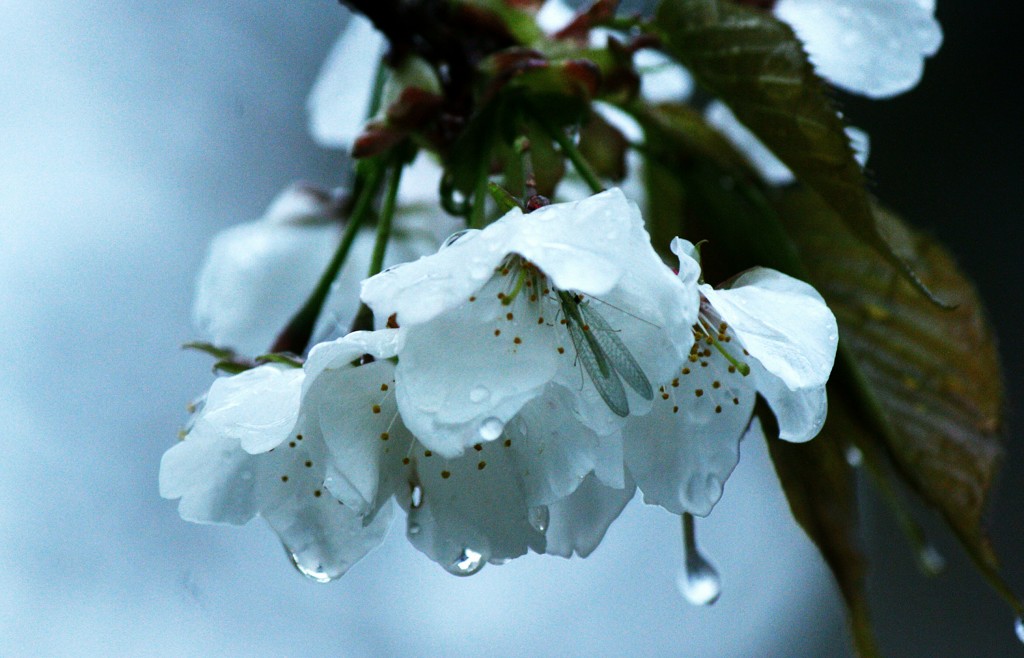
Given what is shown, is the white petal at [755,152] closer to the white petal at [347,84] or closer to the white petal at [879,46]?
the white petal at [879,46]

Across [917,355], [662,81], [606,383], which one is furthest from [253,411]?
[662,81]

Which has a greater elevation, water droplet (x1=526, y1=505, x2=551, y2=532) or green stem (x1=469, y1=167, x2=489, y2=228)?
green stem (x1=469, y1=167, x2=489, y2=228)

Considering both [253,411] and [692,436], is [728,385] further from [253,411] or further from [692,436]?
[253,411]

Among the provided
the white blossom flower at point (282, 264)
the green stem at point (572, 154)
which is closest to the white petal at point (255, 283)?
the white blossom flower at point (282, 264)

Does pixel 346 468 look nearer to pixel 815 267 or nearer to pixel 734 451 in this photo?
pixel 734 451

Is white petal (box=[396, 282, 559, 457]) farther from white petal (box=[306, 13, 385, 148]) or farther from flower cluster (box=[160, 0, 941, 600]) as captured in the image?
white petal (box=[306, 13, 385, 148])

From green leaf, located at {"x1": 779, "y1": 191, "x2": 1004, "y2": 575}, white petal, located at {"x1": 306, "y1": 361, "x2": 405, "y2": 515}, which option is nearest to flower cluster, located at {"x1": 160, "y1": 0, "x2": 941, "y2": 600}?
white petal, located at {"x1": 306, "y1": 361, "x2": 405, "y2": 515}

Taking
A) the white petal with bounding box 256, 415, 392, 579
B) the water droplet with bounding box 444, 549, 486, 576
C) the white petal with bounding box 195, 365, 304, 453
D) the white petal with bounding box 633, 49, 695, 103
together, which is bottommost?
the white petal with bounding box 633, 49, 695, 103
